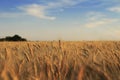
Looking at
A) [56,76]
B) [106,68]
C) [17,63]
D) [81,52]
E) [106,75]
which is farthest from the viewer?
[81,52]

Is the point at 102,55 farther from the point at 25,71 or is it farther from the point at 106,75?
the point at 25,71

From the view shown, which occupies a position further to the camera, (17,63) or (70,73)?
(17,63)

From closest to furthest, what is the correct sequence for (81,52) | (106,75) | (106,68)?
(106,75) → (106,68) → (81,52)

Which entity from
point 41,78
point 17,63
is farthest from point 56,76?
point 17,63

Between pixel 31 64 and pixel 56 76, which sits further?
pixel 31 64

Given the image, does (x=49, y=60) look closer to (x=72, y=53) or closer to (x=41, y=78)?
(x=41, y=78)

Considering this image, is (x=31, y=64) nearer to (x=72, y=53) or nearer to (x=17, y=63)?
(x=17, y=63)

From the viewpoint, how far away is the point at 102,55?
13.9 feet

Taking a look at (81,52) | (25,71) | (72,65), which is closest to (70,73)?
(72,65)

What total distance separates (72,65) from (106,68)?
40 centimetres

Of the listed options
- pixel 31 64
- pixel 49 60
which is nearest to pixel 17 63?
pixel 31 64

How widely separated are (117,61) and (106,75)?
1.68ft

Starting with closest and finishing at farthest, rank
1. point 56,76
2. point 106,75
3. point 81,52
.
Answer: point 56,76 → point 106,75 → point 81,52

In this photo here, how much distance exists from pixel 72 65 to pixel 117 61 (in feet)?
1.84
